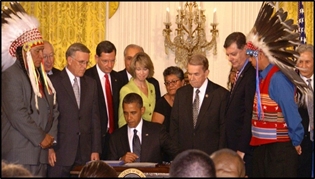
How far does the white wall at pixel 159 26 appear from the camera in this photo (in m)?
8.96

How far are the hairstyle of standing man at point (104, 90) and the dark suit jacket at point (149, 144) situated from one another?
31 centimetres

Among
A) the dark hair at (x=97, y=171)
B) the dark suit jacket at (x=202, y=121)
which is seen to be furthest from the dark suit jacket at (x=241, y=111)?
the dark hair at (x=97, y=171)

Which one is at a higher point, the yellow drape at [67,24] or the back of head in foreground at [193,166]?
the yellow drape at [67,24]

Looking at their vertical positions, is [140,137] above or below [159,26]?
below

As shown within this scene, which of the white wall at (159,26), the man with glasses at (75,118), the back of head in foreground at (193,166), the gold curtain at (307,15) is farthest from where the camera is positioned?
the white wall at (159,26)

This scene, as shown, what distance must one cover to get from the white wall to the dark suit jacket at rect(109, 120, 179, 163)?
264 cm

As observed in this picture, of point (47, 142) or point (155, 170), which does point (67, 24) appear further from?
point (155, 170)

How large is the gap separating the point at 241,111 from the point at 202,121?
54 centimetres

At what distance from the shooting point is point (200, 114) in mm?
6270

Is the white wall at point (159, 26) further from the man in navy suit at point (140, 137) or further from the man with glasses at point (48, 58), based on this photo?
the man in navy suit at point (140, 137)

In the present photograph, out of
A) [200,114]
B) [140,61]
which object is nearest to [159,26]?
[140,61]

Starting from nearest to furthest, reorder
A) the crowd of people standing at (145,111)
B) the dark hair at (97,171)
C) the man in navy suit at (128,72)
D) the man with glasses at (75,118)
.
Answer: the dark hair at (97,171) → the crowd of people standing at (145,111) → the man with glasses at (75,118) → the man in navy suit at (128,72)

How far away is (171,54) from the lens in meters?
9.03

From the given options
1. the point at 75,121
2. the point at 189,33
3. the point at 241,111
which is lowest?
the point at 75,121
